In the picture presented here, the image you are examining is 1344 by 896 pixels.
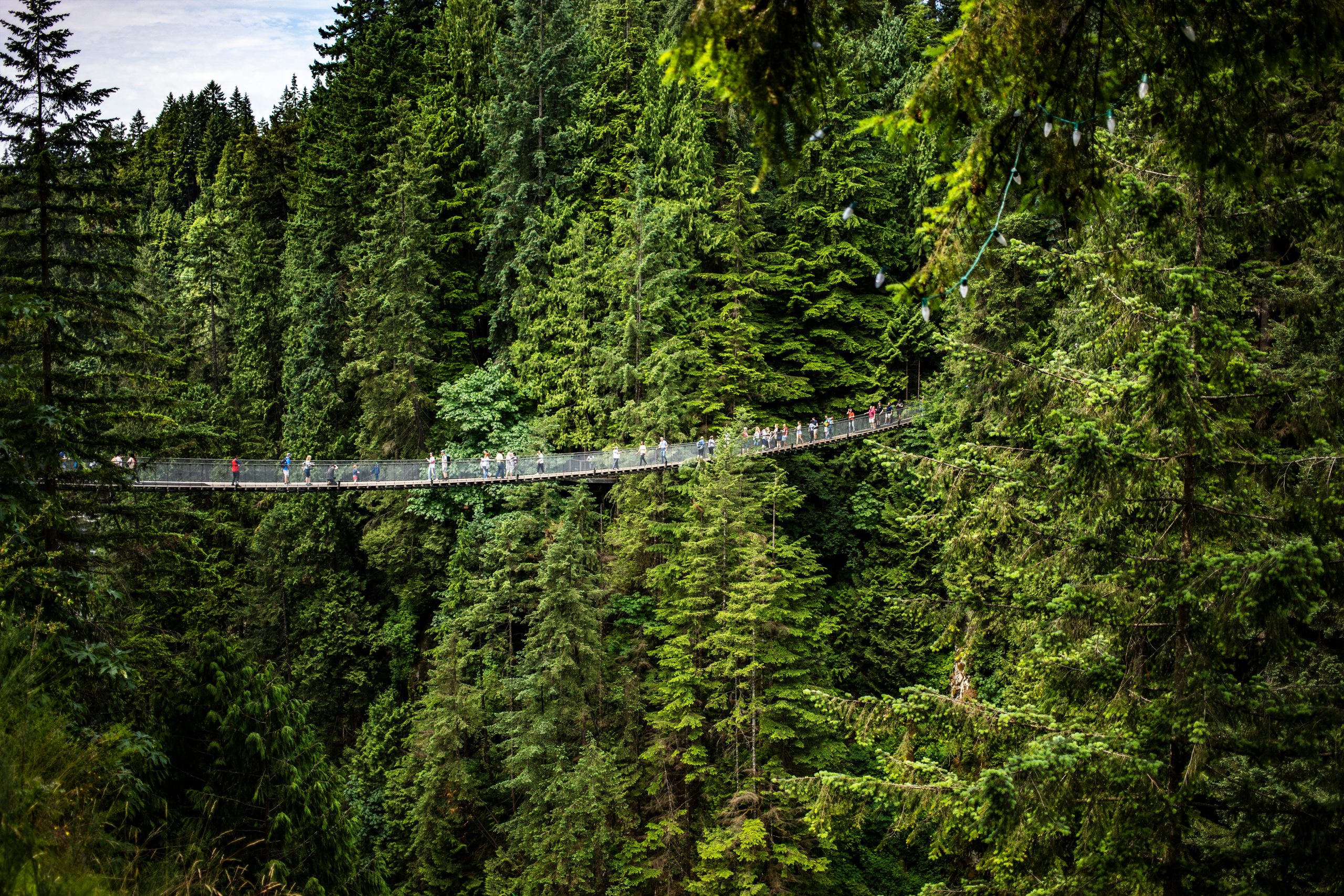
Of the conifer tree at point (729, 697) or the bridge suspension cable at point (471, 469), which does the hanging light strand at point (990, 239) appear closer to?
the conifer tree at point (729, 697)

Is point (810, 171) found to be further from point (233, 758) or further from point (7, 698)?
Answer: point (7, 698)

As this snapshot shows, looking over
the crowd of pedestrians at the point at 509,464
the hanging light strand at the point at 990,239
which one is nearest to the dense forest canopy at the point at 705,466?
the hanging light strand at the point at 990,239

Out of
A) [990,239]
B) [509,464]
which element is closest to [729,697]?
[509,464]

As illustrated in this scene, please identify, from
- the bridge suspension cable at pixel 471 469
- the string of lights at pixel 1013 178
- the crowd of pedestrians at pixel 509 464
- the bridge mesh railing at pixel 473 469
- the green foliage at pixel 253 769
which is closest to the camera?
the string of lights at pixel 1013 178

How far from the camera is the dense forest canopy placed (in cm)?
409

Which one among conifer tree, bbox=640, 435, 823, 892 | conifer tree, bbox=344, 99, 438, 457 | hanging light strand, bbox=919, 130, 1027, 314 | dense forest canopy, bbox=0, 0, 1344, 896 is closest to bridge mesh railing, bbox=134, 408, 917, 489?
dense forest canopy, bbox=0, 0, 1344, 896

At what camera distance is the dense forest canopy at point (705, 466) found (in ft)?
13.4

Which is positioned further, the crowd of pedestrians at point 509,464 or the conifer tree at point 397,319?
the conifer tree at point 397,319

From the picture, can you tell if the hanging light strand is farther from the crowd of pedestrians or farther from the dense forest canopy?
the crowd of pedestrians

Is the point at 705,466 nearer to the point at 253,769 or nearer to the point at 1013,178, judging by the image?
the point at 253,769

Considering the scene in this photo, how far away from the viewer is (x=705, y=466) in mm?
17781

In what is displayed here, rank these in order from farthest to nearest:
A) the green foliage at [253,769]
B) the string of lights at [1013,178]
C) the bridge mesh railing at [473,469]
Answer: the bridge mesh railing at [473,469], the green foliage at [253,769], the string of lights at [1013,178]

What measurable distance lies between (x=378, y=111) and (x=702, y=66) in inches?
1145

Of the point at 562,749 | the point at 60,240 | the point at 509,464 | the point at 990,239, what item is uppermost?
the point at 60,240
